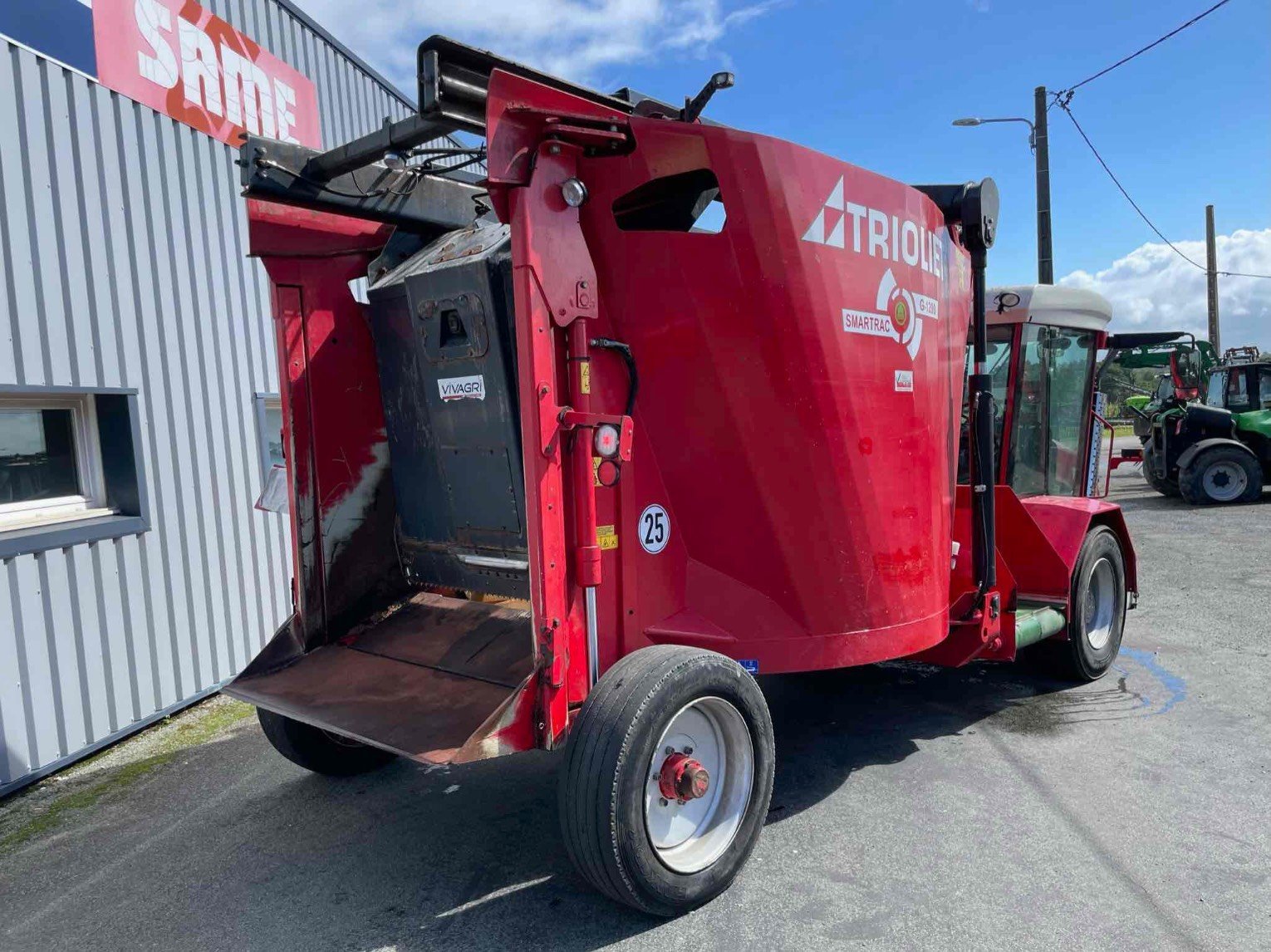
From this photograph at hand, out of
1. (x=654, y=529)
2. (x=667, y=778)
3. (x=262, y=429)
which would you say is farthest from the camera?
(x=262, y=429)

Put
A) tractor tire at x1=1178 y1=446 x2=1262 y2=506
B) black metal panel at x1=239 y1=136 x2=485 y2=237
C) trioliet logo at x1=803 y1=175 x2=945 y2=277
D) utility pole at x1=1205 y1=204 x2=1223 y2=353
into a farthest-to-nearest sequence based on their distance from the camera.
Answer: utility pole at x1=1205 y1=204 x2=1223 y2=353
tractor tire at x1=1178 y1=446 x2=1262 y2=506
black metal panel at x1=239 y1=136 x2=485 y2=237
trioliet logo at x1=803 y1=175 x2=945 y2=277

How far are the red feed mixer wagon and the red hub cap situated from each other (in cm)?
1

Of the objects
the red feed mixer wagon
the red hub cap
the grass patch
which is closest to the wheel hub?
the red feed mixer wagon

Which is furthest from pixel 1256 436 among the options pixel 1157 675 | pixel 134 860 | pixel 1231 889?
pixel 134 860

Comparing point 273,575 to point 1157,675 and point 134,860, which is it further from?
point 1157,675

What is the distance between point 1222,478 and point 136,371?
16.1 meters

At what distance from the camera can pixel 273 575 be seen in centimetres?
657

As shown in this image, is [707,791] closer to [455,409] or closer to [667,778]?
[667,778]

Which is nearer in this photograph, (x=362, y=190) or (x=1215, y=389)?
(x=362, y=190)

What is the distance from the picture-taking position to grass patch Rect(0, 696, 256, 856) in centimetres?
419

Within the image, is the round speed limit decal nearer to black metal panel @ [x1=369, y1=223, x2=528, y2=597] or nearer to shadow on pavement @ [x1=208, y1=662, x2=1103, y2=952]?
black metal panel @ [x1=369, y1=223, x2=528, y2=597]

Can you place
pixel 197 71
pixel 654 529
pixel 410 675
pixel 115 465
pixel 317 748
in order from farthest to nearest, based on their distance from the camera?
pixel 197 71, pixel 115 465, pixel 317 748, pixel 410 675, pixel 654 529

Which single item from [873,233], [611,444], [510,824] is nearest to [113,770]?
[510,824]

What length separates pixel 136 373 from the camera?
5344 mm
